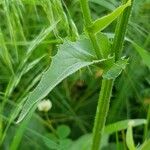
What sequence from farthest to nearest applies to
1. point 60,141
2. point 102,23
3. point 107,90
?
point 60,141, point 107,90, point 102,23

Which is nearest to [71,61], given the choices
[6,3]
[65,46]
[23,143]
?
[65,46]

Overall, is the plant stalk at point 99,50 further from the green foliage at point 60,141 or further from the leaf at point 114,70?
the green foliage at point 60,141

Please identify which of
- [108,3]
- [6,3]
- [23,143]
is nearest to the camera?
[6,3]

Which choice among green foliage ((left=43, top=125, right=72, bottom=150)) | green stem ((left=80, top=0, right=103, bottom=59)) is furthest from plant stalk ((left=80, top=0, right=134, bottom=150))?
green foliage ((left=43, top=125, right=72, bottom=150))

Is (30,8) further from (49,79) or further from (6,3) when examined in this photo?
(49,79)

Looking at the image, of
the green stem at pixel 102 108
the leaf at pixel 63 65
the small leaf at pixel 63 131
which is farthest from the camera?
the small leaf at pixel 63 131

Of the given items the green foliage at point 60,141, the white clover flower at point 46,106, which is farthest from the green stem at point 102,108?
the white clover flower at point 46,106

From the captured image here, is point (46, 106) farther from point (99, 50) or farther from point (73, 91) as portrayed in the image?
point (99, 50)

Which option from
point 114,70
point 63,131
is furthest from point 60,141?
point 114,70
